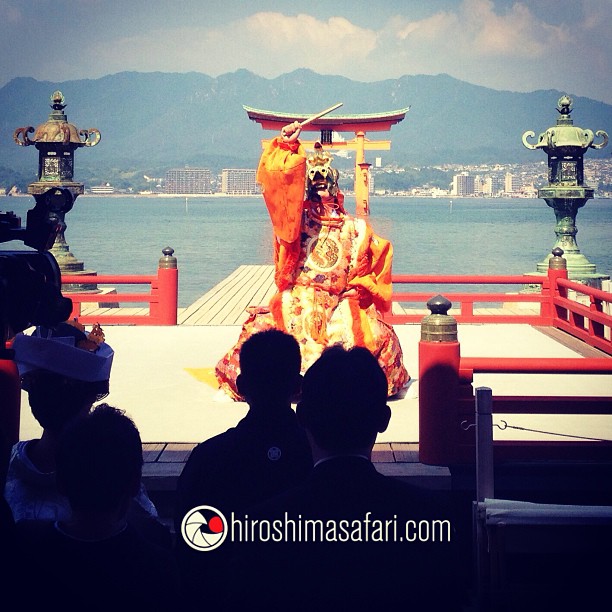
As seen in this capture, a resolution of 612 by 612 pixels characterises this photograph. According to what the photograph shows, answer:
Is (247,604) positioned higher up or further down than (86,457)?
further down

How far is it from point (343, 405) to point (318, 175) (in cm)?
442

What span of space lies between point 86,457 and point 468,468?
3239 millimetres

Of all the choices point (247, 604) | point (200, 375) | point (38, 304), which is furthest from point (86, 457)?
point (200, 375)

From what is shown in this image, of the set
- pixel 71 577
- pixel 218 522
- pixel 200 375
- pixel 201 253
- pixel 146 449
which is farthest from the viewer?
pixel 201 253

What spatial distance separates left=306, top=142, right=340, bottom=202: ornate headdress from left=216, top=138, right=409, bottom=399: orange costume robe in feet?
0.32

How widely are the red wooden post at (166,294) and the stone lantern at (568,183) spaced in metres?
7.64

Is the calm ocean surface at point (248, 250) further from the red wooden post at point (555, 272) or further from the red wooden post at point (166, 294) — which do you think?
the red wooden post at point (555, 272)

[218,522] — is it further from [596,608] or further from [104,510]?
[596,608]

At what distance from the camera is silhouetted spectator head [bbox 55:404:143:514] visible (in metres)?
2.27

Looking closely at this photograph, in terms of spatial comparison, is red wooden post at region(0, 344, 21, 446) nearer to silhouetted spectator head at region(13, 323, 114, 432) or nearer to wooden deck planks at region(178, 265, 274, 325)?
silhouetted spectator head at region(13, 323, 114, 432)

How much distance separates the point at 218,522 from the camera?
2857 mm

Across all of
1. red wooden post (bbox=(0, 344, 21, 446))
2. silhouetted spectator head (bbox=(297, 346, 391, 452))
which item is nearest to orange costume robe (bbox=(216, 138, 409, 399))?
red wooden post (bbox=(0, 344, 21, 446))

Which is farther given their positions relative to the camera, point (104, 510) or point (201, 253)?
point (201, 253)

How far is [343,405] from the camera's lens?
2434mm
